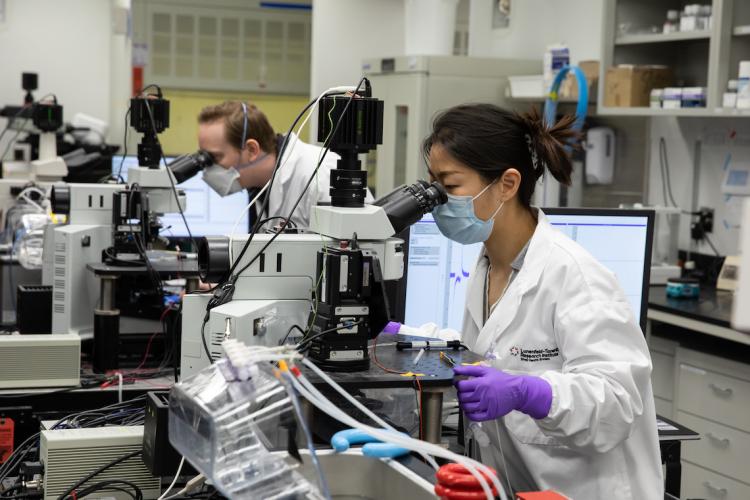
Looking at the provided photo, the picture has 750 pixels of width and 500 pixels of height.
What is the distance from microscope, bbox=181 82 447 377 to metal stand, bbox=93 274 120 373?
0.83 m

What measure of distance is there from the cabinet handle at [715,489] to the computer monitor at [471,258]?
4.16 feet

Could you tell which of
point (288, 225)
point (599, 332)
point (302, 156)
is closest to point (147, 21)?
point (302, 156)

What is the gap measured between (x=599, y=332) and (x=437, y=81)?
10.1 ft

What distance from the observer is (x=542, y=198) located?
13.9ft

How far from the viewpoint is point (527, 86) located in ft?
14.5

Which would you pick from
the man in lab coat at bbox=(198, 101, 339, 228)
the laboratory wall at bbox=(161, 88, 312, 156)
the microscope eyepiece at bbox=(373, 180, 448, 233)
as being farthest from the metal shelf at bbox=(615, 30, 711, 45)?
the laboratory wall at bbox=(161, 88, 312, 156)

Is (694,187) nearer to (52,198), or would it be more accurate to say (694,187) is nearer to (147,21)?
(52,198)

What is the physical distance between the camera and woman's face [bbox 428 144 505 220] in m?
1.79

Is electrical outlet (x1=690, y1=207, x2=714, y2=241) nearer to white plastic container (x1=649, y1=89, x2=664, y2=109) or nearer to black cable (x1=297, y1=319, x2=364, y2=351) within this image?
white plastic container (x1=649, y1=89, x2=664, y2=109)

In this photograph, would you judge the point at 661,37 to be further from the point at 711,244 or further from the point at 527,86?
the point at 711,244

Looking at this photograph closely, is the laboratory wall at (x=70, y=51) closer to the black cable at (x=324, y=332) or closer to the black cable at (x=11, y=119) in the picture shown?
the black cable at (x=11, y=119)

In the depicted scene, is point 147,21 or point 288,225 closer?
point 288,225

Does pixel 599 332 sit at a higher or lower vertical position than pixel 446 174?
lower

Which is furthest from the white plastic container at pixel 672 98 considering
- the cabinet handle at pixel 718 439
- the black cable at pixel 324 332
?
the black cable at pixel 324 332
